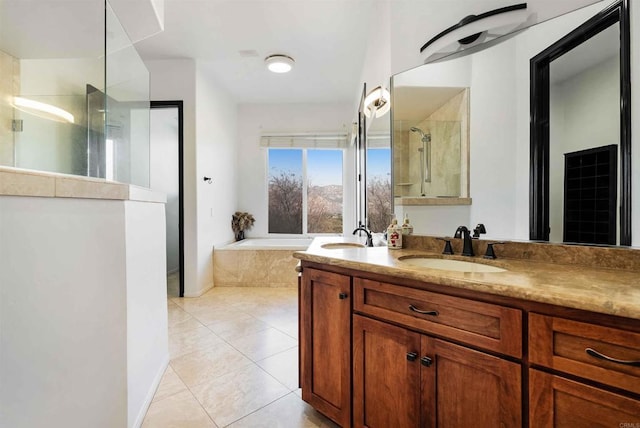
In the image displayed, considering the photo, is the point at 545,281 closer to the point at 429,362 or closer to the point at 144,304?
the point at 429,362

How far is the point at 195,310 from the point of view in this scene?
300 cm

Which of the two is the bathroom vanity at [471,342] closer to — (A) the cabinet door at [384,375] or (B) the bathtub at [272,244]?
(A) the cabinet door at [384,375]

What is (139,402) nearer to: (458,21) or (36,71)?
(458,21)

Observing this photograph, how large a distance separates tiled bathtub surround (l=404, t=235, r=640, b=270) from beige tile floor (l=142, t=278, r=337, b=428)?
119 cm

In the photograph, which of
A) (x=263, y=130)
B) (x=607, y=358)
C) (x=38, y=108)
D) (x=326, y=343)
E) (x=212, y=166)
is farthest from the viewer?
(x=263, y=130)

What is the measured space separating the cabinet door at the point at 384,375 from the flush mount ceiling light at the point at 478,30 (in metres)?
1.50

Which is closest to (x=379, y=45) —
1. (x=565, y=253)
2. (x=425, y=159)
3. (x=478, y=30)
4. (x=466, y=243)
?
(x=478, y=30)

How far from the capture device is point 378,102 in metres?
2.29

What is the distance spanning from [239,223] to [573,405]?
14.4 ft

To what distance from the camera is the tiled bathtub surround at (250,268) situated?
386 centimetres

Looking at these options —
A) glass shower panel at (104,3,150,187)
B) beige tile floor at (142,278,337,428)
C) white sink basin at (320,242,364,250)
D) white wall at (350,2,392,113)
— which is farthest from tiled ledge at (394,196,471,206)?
glass shower panel at (104,3,150,187)

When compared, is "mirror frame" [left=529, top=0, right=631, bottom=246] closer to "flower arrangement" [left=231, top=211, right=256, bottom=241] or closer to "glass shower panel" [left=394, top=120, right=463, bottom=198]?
"glass shower panel" [left=394, top=120, right=463, bottom=198]

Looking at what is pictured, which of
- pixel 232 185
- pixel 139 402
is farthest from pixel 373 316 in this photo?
pixel 232 185

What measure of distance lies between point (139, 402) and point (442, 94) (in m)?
2.37
